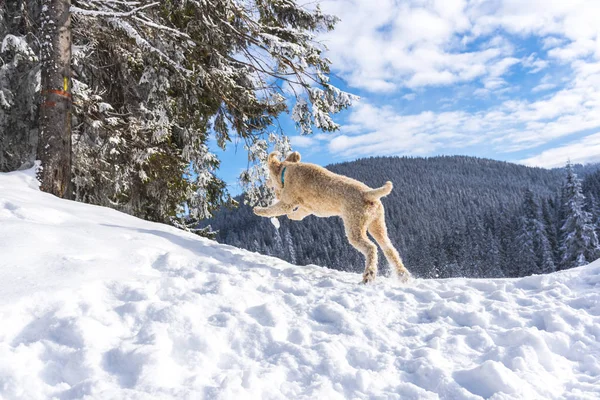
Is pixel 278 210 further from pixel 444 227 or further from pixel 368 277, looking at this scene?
pixel 444 227

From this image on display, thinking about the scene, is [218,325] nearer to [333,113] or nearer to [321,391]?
[321,391]

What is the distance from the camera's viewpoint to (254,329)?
2.73 meters

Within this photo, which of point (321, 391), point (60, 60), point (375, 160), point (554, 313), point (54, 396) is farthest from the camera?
point (375, 160)

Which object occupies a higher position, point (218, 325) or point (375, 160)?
A: point (375, 160)

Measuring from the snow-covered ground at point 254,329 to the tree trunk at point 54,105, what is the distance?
5.23 feet

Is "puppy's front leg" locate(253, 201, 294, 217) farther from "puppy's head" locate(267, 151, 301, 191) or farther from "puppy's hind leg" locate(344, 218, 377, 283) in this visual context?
"puppy's hind leg" locate(344, 218, 377, 283)

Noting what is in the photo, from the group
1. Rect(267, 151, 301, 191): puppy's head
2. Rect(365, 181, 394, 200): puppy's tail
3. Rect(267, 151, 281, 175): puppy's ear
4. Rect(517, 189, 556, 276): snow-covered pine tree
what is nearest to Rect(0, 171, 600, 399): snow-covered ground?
Rect(365, 181, 394, 200): puppy's tail

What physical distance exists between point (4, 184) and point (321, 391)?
16.3 ft

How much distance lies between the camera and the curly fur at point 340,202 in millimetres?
4387

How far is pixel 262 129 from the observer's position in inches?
331

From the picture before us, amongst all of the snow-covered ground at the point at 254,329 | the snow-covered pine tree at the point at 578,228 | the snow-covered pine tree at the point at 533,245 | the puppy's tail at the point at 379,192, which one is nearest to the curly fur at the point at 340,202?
the puppy's tail at the point at 379,192

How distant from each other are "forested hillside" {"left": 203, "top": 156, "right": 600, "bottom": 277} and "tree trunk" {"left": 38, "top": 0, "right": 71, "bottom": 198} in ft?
22.9

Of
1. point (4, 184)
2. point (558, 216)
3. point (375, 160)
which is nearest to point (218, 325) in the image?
point (4, 184)

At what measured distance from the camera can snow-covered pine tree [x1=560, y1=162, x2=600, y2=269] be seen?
2803cm
